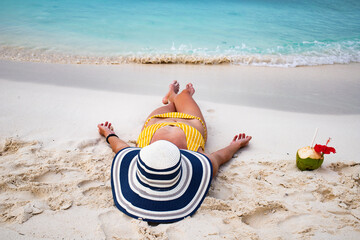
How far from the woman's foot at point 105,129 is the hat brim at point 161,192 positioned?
2.32 ft

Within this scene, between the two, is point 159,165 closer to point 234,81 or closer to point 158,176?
point 158,176

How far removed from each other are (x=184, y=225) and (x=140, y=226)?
283mm

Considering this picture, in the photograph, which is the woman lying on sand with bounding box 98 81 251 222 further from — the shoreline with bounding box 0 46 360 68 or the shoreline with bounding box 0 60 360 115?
the shoreline with bounding box 0 46 360 68

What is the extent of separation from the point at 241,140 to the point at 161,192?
124 cm

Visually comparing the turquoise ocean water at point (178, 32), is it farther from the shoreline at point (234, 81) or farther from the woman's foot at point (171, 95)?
the woman's foot at point (171, 95)

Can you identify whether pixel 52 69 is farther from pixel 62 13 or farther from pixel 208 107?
pixel 62 13

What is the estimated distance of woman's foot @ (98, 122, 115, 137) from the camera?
276 cm

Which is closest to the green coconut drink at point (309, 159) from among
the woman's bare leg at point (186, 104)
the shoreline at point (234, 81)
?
the woman's bare leg at point (186, 104)

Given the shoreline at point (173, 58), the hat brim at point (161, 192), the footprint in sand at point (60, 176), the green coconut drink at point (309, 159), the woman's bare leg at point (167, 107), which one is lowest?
the footprint in sand at point (60, 176)

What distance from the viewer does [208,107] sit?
3.55 metres

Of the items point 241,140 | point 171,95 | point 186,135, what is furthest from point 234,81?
point 186,135

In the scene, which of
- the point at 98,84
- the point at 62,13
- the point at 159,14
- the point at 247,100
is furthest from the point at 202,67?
the point at 62,13

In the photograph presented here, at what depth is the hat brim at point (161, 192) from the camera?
1.80 meters

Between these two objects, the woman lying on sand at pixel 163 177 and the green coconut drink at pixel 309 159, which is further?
the green coconut drink at pixel 309 159
